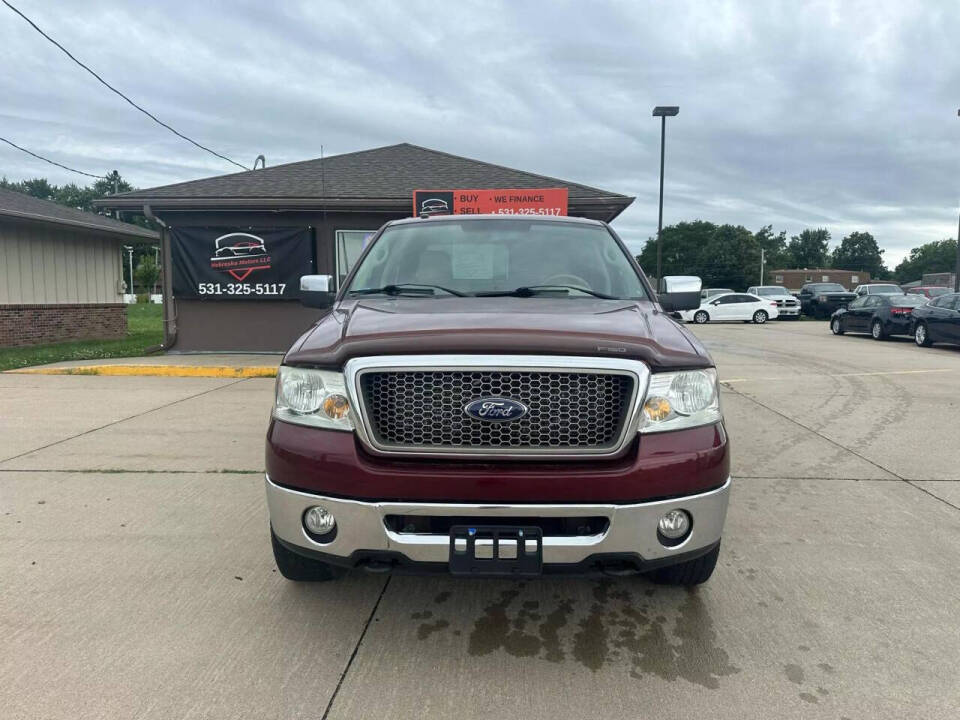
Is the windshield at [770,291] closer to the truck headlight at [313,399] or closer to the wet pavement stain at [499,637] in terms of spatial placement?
the wet pavement stain at [499,637]

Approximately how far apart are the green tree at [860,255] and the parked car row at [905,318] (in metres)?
116

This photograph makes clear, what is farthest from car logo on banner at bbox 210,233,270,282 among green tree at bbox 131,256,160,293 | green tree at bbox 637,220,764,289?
green tree at bbox 637,220,764,289

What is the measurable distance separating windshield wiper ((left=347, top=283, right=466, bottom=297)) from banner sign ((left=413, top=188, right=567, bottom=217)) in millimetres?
7643

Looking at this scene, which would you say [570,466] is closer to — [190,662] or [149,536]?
[190,662]

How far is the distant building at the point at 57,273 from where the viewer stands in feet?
48.3

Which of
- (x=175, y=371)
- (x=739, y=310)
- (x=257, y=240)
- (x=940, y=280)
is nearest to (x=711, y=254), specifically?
(x=940, y=280)

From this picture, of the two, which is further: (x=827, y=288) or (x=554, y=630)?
(x=827, y=288)

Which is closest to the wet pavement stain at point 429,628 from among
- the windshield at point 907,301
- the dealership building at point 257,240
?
the dealership building at point 257,240

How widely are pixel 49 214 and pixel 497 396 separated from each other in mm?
17009

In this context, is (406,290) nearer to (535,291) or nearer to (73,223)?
(535,291)

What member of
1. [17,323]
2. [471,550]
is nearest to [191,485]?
[471,550]

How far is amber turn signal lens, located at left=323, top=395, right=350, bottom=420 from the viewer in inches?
97.2

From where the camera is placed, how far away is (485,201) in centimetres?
1127

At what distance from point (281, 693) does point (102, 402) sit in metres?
6.48
